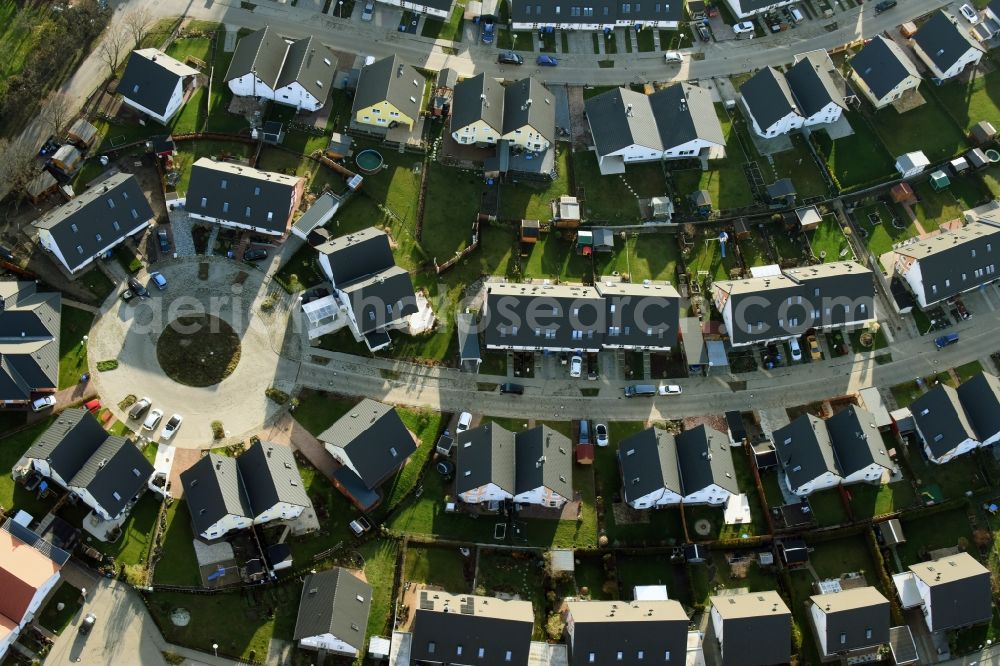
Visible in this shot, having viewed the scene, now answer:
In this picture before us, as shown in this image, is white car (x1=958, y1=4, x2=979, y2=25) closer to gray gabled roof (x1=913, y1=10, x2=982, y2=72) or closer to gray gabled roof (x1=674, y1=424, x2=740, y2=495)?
gray gabled roof (x1=913, y1=10, x2=982, y2=72)

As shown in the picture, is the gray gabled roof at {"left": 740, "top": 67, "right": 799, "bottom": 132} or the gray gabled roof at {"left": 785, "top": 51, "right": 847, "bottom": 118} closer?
the gray gabled roof at {"left": 740, "top": 67, "right": 799, "bottom": 132}

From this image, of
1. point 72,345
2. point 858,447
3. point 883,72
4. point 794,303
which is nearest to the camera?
point 858,447

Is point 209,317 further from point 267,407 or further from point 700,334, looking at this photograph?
point 700,334

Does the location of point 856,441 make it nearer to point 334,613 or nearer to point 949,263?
point 949,263

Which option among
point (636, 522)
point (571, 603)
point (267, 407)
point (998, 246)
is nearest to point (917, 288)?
point (998, 246)

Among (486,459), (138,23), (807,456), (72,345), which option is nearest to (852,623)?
(807,456)

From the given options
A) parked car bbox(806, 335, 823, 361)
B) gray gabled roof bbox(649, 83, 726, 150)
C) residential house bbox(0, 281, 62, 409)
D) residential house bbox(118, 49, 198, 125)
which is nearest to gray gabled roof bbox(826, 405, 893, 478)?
parked car bbox(806, 335, 823, 361)

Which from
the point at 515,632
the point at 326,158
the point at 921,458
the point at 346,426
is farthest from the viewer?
the point at 326,158
